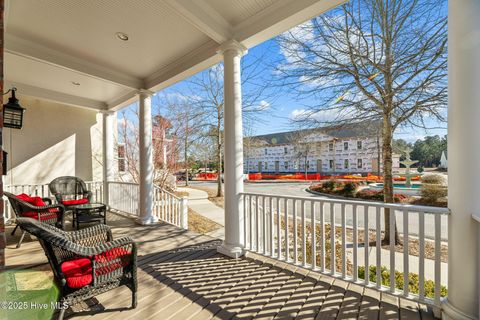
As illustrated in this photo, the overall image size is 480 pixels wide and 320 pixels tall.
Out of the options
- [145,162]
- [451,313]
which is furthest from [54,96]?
[451,313]

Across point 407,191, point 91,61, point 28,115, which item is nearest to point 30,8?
point 91,61

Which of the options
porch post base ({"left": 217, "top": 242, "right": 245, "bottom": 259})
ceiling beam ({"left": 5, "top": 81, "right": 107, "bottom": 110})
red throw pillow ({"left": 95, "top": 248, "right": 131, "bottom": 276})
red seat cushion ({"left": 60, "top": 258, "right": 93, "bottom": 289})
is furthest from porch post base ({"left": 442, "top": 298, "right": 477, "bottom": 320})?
ceiling beam ({"left": 5, "top": 81, "right": 107, "bottom": 110})

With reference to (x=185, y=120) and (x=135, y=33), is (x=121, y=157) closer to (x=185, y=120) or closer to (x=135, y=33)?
(x=185, y=120)

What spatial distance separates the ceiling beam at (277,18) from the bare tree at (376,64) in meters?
2.21

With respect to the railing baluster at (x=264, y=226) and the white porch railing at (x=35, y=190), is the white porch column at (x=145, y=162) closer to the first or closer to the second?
the white porch railing at (x=35, y=190)

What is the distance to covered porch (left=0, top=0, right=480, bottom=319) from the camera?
1748mm

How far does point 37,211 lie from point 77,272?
2783mm

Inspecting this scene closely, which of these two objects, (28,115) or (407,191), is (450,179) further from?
(407,191)

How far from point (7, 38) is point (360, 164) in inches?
566

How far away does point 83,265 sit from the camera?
203 cm

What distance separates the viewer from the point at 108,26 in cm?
314

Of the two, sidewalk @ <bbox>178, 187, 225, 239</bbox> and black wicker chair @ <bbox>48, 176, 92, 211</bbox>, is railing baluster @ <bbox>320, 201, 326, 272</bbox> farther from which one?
black wicker chair @ <bbox>48, 176, 92, 211</bbox>

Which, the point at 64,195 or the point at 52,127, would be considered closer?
the point at 64,195

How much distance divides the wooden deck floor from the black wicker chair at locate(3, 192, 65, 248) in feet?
2.18
